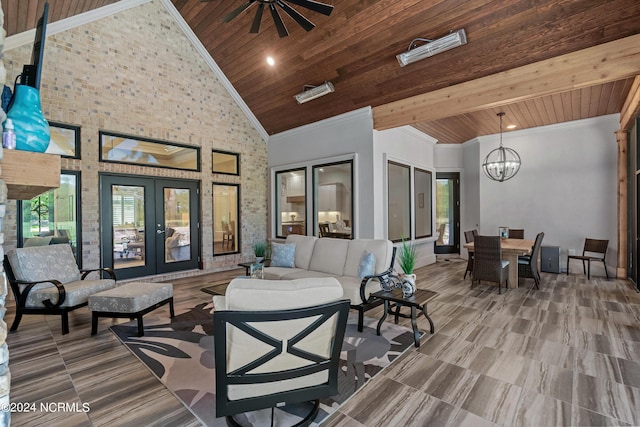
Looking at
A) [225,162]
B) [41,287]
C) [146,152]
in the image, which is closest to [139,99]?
[146,152]

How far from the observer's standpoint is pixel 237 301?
154cm

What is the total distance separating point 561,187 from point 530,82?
12.3 ft

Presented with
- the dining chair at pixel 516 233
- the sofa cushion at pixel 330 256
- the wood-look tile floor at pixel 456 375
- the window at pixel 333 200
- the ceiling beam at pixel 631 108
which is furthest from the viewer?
the dining chair at pixel 516 233

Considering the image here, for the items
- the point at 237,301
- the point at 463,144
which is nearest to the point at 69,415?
the point at 237,301

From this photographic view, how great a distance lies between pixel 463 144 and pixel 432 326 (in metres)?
6.68

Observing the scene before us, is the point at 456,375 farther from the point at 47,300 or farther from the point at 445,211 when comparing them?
the point at 445,211

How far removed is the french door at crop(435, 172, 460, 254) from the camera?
8656 mm

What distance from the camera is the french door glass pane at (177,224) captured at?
625cm

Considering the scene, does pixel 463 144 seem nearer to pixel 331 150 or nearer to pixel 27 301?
pixel 331 150

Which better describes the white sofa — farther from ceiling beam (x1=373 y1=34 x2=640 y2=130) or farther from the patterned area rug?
ceiling beam (x1=373 y1=34 x2=640 y2=130)

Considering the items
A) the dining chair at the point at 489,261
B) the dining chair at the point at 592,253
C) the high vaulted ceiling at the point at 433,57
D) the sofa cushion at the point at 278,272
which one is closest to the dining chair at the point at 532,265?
the dining chair at the point at 489,261

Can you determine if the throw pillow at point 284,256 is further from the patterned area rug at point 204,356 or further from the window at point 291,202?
the window at point 291,202

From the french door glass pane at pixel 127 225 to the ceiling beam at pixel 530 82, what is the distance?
5.20 m

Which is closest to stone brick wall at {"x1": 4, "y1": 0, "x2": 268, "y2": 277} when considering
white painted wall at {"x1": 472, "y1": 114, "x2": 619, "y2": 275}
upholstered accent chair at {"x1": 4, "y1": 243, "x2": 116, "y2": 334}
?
upholstered accent chair at {"x1": 4, "y1": 243, "x2": 116, "y2": 334}
